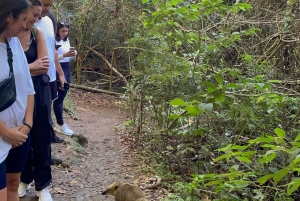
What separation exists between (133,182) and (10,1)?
2.98 m

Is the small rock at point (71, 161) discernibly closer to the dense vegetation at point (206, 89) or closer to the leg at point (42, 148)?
the dense vegetation at point (206, 89)

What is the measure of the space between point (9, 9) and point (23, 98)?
550mm

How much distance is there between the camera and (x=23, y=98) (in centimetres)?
221

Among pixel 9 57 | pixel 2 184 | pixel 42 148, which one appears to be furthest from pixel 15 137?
pixel 42 148

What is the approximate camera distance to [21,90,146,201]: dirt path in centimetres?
386

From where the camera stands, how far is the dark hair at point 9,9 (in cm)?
196

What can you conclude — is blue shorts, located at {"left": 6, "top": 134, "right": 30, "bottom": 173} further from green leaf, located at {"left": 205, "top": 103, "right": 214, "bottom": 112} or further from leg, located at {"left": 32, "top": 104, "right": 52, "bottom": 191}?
green leaf, located at {"left": 205, "top": 103, "right": 214, "bottom": 112}

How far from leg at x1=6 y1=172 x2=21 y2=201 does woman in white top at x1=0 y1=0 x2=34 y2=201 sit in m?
0.35

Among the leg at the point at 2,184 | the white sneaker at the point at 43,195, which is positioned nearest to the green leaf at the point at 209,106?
the leg at the point at 2,184

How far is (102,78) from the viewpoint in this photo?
1377cm

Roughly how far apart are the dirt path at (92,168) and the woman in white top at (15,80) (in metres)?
1.37

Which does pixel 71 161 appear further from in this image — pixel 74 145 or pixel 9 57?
pixel 9 57

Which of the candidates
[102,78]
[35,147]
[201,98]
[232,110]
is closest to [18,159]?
[35,147]

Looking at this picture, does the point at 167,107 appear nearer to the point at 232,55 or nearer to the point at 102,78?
the point at 232,55
